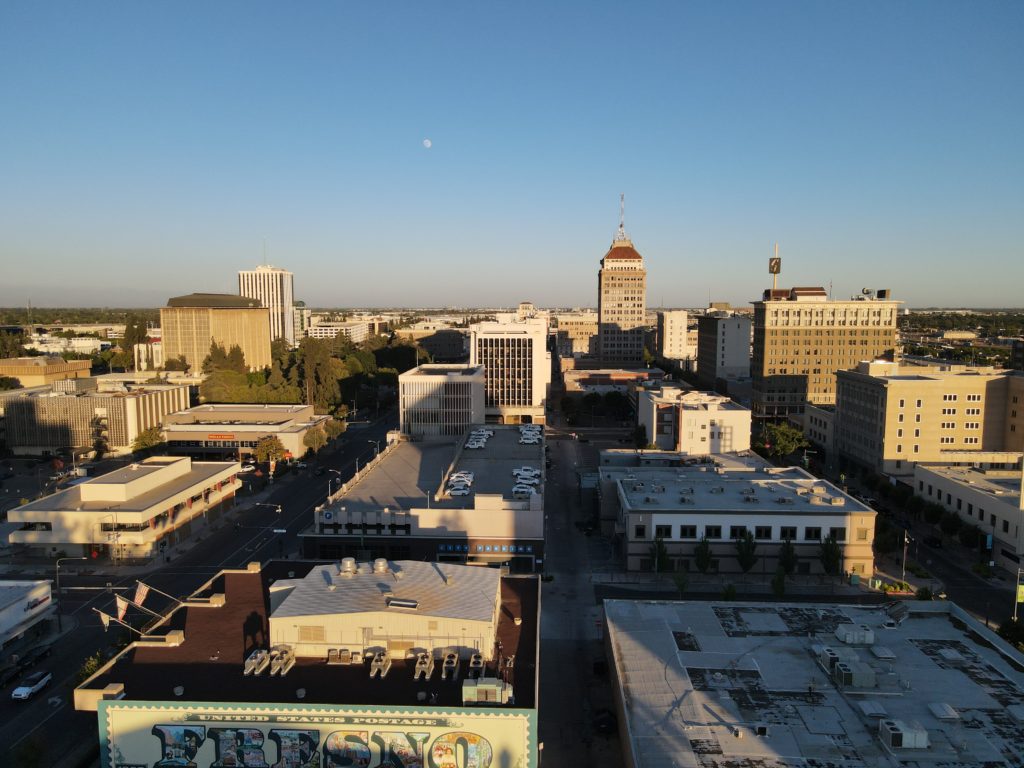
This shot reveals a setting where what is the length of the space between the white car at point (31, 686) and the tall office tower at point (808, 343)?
276 feet

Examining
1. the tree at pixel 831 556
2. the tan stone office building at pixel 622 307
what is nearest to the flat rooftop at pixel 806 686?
the tree at pixel 831 556

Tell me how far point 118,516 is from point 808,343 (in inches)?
3215

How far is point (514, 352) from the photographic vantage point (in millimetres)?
93312

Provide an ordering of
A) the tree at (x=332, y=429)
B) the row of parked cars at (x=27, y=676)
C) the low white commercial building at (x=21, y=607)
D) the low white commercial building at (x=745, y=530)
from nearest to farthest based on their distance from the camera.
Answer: the row of parked cars at (x=27, y=676)
the low white commercial building at (x=21, y=607)
the low white commercial building at (x=745, y=530)
the tree at (x=332, y=429)

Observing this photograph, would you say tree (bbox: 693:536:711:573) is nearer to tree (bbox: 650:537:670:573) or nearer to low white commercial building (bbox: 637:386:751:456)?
tree (bbox: 650:537:670:573)

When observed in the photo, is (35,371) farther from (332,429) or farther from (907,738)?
(907,738)

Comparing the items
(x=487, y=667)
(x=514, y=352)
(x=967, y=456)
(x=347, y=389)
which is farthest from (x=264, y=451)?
(x=967, y=456)

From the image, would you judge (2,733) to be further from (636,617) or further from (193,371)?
(193,371)

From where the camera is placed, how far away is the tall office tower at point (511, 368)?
92.6m

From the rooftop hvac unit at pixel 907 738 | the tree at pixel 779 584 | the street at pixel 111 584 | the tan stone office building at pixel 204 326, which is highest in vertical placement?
the tan stone office building at pixel 204 326

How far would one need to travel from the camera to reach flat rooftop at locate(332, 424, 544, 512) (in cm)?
4625

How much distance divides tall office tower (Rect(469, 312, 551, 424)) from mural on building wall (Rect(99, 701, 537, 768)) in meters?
72.3

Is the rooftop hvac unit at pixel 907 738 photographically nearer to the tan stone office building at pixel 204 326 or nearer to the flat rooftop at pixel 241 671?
the flat rooftop at pixel 241 671

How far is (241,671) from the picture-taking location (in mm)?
23516
